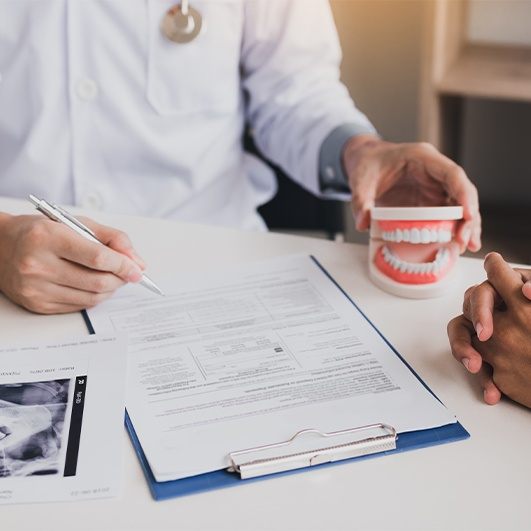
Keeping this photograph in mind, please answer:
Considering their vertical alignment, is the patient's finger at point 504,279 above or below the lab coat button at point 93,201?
above

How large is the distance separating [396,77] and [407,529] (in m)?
1.86

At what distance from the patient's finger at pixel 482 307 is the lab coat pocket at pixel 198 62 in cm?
62

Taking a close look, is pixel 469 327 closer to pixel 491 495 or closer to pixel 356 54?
pixel 491 495

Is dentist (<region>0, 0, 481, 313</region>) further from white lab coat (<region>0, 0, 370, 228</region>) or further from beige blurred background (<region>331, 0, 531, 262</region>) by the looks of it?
beige blurred background (<region>331, 0, 531, 262</region>)

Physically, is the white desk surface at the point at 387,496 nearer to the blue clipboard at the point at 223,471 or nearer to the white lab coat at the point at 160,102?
the blue clipboard at the point at 223,471

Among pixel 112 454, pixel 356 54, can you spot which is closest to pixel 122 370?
pixel 112 454

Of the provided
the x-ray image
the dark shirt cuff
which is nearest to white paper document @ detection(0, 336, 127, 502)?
the x-ray image

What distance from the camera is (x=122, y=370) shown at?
83 centimetres

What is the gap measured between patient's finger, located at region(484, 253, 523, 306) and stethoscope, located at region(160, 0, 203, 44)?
0.62 metres

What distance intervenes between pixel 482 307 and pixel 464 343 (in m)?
0.04

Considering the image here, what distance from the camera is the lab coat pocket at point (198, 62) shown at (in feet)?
4.19

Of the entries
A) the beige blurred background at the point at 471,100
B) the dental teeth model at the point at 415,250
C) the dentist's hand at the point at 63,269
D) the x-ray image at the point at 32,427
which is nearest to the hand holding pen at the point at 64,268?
the dentist's hand at the point at 63,269

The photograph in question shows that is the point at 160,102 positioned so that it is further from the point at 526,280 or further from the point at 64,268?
the point at 526,280

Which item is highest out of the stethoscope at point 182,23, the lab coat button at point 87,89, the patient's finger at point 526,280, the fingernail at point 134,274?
the stethoscope at point 182,23
